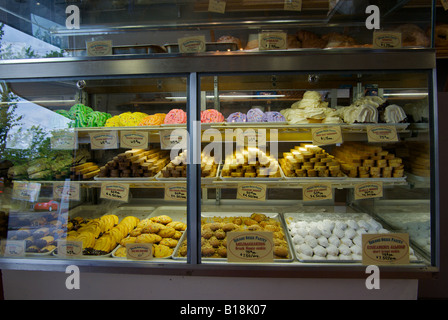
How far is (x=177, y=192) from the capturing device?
205 cm

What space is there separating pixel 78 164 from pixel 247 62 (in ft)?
5.30

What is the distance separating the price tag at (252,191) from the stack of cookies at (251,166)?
0.51ft

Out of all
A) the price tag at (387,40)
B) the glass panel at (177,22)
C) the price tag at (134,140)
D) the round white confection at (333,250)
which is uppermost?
the glass panel at (177,22)

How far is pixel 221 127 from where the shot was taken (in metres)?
2.20

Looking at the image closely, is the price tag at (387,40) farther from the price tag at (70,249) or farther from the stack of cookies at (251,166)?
the price tag at (70,249)

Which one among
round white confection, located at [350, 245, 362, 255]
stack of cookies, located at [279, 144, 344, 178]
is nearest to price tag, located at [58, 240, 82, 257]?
stack of cookies, located at [279, 144, 344, 178]

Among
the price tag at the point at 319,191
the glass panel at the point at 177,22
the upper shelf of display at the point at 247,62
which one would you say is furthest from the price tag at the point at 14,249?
the price tag at the point at 319,191

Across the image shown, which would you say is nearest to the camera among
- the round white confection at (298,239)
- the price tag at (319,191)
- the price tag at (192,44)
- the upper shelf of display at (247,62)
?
the upper shelf of display at (247,62)

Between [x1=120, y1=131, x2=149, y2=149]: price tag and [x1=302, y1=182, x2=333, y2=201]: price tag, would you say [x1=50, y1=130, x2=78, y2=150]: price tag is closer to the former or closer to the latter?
[x1=120, y1=131, x2=149, y2=149]: price tag

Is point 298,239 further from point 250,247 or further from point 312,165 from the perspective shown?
point 312,165

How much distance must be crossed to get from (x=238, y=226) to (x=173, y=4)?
1.98 meters

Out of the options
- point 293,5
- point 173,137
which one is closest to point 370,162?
point 293,5

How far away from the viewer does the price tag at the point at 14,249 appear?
2041 millimetres

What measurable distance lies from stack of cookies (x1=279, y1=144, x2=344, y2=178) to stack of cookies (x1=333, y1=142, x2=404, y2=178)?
0.36ft
